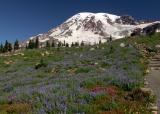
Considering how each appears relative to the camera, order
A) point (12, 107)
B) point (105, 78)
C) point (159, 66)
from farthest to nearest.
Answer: point (159, 66)
point (105, 78)
point (12, 107)

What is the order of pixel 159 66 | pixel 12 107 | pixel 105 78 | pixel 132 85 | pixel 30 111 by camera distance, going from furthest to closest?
pixel 159 66 < pixel 105 78 < pixel 132 85 < pixel 12 107 < pixel 30 111

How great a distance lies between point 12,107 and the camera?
40.1 ft

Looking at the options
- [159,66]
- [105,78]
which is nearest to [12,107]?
[105,78]

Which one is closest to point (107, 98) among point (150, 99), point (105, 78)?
point (150, 99)

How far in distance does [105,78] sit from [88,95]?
4.67 m

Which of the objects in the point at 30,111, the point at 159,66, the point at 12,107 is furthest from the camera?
the point at 159,66

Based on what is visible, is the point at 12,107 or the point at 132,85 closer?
the point at 12,107

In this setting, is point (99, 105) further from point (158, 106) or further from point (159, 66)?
point (159, 66)

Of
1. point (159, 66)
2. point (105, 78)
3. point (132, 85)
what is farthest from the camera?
point (159, 66)

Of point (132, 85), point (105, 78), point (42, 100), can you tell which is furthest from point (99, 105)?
point (105, 78)

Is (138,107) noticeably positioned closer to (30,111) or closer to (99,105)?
(99,105)

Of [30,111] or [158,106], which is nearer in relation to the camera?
[30,111]

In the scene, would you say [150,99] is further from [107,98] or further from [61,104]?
[61,104]

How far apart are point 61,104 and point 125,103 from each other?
7.23 ft
